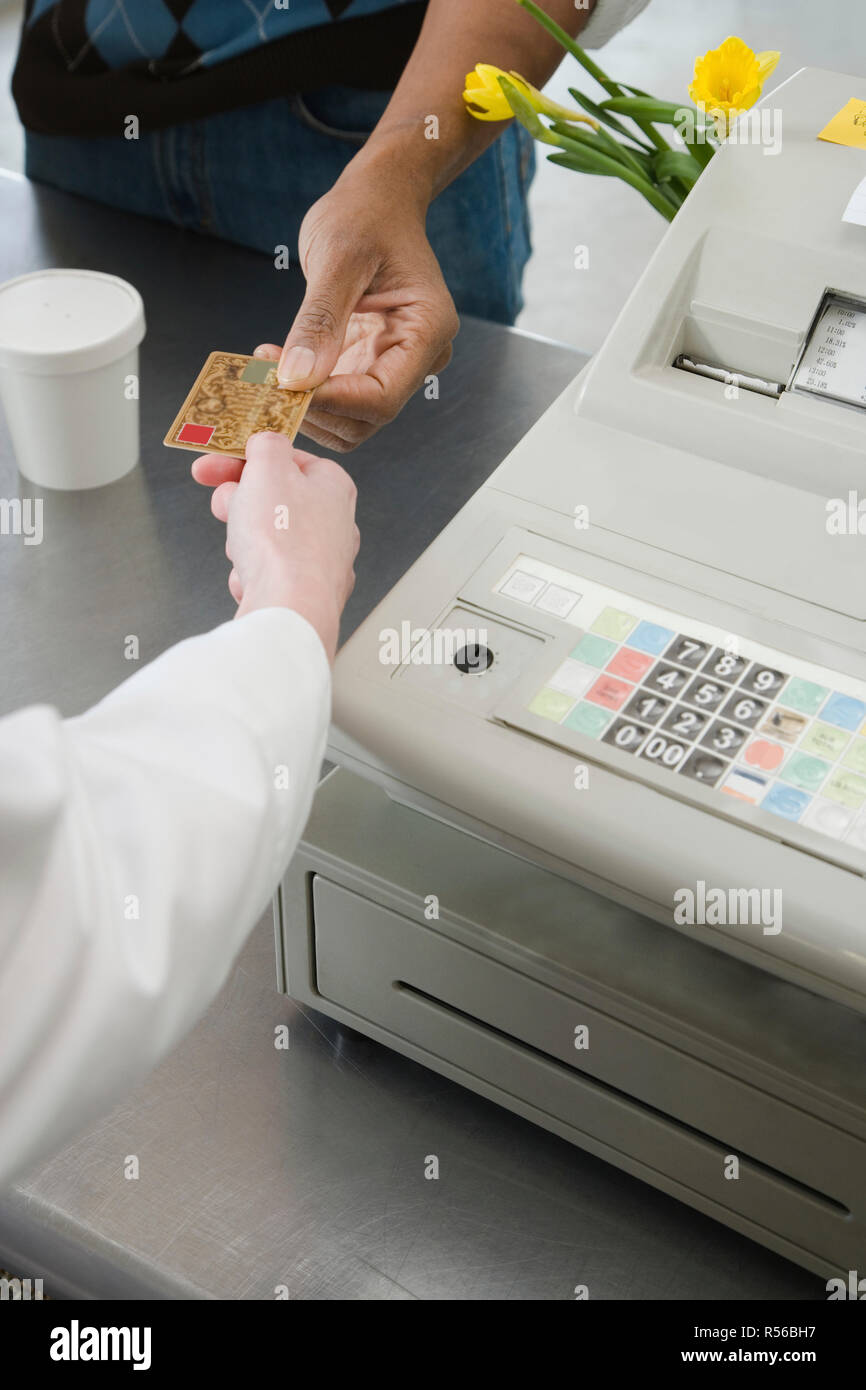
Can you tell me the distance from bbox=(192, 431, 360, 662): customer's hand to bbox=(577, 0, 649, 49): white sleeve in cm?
68

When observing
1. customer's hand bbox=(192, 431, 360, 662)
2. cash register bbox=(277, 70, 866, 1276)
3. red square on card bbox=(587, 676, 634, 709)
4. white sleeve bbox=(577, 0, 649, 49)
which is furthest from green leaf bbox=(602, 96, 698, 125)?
red square on card bbox=(587, 676, 634, 709)

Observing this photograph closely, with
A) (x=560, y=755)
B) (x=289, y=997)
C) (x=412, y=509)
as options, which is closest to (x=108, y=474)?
(x=412, y=509)

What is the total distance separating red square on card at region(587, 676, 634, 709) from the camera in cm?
66

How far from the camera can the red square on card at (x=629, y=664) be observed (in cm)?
68

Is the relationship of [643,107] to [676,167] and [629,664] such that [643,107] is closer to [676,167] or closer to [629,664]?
[676,167]

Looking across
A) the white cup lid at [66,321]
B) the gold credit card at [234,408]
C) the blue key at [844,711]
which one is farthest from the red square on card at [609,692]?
the white cup lid at [66,321]

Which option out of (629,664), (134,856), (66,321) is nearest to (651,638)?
(629,664)

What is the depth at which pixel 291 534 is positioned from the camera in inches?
28.6

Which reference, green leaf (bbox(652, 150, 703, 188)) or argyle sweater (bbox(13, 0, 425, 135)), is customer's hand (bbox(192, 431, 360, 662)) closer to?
green leaf (bbox(652, 150, 703, 188))

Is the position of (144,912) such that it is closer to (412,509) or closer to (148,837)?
(148,837)

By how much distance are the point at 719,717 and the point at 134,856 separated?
0.31 metres
